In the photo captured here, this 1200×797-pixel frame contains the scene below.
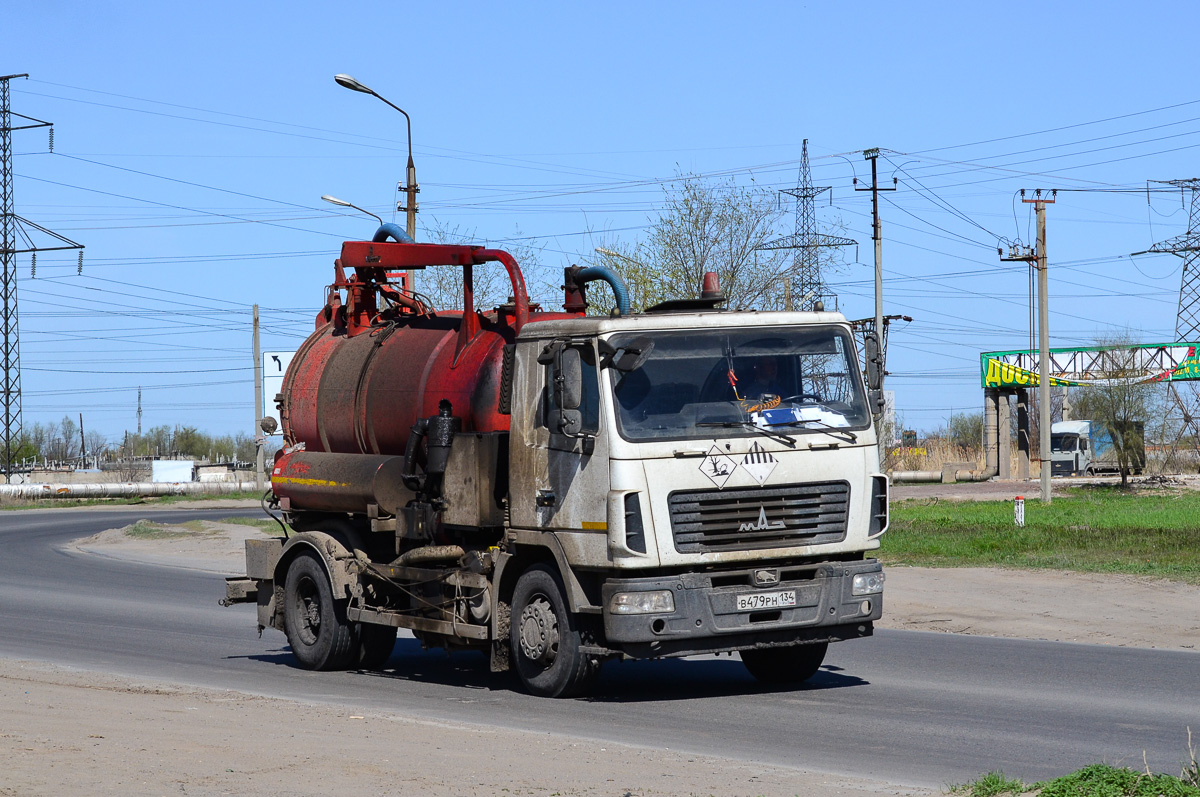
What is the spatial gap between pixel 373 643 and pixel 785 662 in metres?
3.90

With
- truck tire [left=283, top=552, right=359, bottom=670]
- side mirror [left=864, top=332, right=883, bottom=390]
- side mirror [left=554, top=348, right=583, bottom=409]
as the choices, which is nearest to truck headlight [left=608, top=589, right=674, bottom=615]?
side mirror [left=554, top=348, right=583, bottom=409]

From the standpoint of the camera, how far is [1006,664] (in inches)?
500

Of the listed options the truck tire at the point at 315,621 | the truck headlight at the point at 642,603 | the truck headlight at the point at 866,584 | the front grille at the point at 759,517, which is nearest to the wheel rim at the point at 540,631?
the truck headlight at the point at 642,603

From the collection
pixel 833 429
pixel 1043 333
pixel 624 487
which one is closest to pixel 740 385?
pixel 833 429

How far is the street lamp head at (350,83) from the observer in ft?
79.5

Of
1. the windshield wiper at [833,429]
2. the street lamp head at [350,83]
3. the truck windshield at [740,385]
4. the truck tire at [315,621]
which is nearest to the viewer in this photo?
the truck windshield at [740,385]

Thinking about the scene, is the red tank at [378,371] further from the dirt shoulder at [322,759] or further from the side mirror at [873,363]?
the dirt shoulder at [322,759]

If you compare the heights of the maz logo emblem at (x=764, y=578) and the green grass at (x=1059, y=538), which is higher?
the maz logo emblem at (x=764, y=578)

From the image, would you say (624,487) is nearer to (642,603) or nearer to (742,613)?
(642,603)

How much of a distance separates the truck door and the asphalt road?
1408 mm

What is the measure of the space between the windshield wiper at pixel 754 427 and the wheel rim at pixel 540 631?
6.12 ft

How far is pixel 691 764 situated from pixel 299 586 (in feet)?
21.5

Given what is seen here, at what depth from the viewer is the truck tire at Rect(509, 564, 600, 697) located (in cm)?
1066

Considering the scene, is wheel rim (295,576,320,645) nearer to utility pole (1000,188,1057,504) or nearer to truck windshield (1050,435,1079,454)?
utility pole (1000,188,1057,504)
